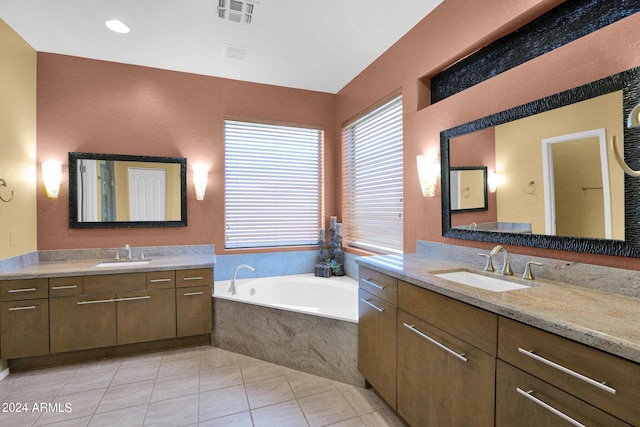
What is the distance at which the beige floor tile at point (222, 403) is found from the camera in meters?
2.03

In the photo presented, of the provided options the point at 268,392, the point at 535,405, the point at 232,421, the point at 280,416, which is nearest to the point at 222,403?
the point at 232,421

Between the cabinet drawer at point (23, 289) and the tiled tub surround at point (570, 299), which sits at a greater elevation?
the tiled tub surround at point (570, 299)

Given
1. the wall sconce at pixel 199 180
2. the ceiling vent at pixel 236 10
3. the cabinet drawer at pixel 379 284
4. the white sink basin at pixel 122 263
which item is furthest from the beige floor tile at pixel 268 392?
the ceiling vent at pixel 236 10

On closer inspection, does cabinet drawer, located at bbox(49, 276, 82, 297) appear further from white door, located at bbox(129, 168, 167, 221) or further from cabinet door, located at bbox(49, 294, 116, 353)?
white door, located at bbox(129, 168, 167, 221)

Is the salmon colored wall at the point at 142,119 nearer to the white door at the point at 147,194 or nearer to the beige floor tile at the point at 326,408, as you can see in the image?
the white door at the point at 147,194

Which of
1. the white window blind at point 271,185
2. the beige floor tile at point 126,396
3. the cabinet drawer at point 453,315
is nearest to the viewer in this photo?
the cabinet drawer at point 453,315

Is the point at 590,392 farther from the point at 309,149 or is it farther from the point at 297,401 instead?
the point at 309,149

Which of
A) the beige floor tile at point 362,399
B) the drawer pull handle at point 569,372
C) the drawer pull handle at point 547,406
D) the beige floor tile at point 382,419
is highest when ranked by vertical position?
the drawer pull handle at point 569,372

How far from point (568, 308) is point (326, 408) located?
1.63m

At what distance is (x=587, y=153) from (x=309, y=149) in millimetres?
2950

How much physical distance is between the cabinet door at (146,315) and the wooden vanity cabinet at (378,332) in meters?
1.78

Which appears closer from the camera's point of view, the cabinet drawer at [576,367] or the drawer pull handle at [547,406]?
the cabinet drawer at [576,367]

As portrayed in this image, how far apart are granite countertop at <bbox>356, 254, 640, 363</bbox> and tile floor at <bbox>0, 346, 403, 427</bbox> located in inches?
44.1

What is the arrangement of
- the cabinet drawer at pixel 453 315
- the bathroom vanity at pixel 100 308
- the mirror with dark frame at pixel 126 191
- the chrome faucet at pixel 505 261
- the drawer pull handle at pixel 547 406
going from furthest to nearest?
1. the mirror with dark frame at pixel 126 191
2. the bathroom vanity at pixel 100 308
3. the chrome faucet at pixel 505 261
4. the cabinet drawer at pixel 453 315
5. the drawer pull handle at pixel 547 406
